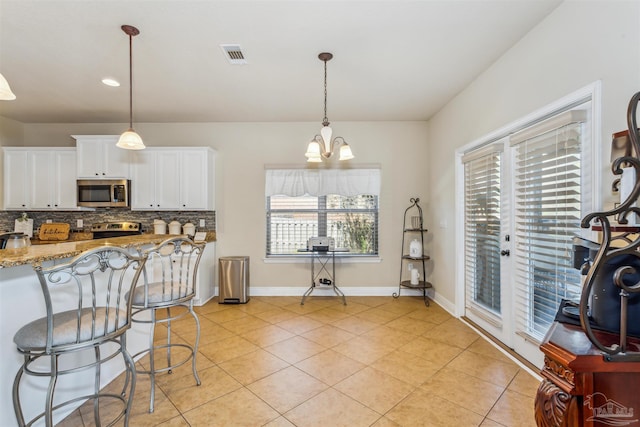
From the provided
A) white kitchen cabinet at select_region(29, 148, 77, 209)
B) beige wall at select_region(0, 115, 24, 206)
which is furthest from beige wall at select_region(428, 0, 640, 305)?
beige wall at select_region(0, 115, 24, 206)

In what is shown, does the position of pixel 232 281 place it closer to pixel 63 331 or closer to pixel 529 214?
pixel 63 331

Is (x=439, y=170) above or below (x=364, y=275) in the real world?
above

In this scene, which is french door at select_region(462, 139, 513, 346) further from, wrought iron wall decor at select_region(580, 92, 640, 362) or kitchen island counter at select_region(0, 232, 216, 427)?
kitchen island counter at select_region(0, 232, 216, 427)

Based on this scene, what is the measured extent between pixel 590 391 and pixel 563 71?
6.74 ft

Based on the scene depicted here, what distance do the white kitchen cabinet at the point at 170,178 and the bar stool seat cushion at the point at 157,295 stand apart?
2.44m

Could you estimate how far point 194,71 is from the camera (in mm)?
3062

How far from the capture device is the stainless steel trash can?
435 cm

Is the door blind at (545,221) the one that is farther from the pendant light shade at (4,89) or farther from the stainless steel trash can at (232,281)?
the pendant light shade at (4,89)

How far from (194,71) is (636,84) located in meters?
3.39

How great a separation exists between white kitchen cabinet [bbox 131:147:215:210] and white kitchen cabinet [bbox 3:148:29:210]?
1586 mm

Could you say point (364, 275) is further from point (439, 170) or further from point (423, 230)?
point (439, 170)

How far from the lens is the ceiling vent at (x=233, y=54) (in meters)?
2.61

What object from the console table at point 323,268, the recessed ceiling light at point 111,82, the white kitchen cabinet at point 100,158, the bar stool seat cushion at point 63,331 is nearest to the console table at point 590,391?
the bar stool seat cushion at point 63,331

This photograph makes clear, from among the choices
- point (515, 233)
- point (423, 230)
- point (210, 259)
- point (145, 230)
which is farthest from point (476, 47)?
point (145, 230)
